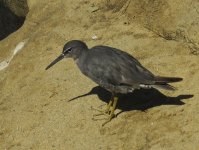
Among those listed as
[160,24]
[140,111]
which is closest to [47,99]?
[140,111]

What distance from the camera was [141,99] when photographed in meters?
8.63

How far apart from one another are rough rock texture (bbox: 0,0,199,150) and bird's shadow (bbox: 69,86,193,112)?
0.06 feet

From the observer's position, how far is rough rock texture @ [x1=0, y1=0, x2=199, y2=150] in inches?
313

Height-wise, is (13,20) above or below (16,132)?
below

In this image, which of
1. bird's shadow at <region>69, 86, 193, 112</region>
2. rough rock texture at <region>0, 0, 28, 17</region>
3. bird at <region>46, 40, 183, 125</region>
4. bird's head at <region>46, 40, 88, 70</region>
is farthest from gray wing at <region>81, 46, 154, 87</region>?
rough rock texture at <region>0, 0, 28, 17</region>

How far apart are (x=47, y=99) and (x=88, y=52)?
1.25 meters

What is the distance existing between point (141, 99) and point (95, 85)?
1.01m

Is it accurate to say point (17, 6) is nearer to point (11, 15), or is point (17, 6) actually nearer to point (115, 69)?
point (11, 15)

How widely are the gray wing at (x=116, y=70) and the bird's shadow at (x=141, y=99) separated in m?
0.57

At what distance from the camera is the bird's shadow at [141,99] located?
835 centimetres

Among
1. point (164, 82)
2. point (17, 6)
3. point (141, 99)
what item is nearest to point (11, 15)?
point (17, 6)

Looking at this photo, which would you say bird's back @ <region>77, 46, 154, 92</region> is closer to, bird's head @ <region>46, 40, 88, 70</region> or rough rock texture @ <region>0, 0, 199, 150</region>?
bird's head @ <region>46, 40, 88, 70</region>

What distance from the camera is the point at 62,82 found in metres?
9.47

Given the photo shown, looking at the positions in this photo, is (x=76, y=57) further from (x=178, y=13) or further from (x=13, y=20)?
(x=13, y=20)
